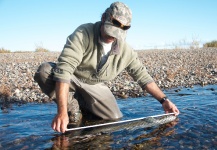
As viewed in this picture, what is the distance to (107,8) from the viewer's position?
3.74 metres

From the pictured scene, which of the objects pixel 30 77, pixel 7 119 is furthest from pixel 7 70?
pixel 7 119

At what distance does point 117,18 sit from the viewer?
3498 mm

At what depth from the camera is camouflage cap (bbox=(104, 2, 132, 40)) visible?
3.49 meters

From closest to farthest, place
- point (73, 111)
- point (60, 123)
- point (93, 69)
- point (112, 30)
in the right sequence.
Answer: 1. point (60, 123)
2. point (112, 30)
3. point (93, 69)
4. point (73, 111)

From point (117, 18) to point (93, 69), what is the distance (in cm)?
86

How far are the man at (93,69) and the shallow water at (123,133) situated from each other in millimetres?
428

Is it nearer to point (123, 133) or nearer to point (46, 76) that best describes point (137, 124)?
point (123, 133)

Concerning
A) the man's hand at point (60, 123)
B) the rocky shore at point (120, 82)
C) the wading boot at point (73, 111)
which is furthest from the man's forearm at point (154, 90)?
the rocky shore at point (120, 82)

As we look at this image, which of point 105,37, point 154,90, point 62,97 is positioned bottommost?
point 154,90

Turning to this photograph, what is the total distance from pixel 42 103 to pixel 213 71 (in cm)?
616

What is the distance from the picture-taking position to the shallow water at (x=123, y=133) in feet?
11.0

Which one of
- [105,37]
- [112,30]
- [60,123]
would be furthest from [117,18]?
[60,123]

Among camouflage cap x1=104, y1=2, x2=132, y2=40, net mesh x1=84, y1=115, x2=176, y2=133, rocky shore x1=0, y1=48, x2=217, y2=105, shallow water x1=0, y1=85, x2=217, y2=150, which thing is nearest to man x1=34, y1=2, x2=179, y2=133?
camouflage cap x1=104, y1=2, x2=132, y2=40


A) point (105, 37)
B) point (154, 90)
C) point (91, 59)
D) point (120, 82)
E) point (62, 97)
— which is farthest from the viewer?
point (120, 82)
